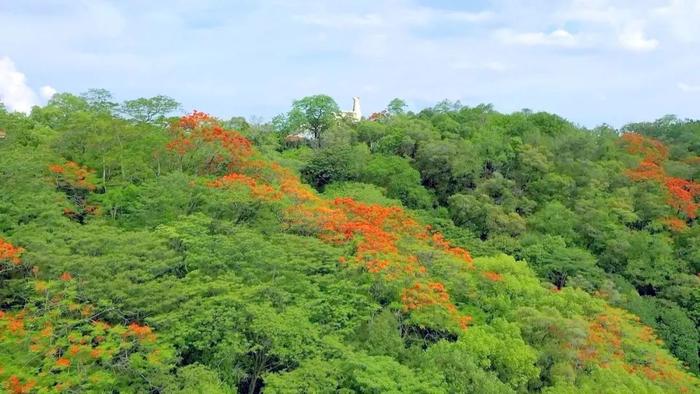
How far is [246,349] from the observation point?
12.8 meters

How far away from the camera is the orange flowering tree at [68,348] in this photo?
1114 cm

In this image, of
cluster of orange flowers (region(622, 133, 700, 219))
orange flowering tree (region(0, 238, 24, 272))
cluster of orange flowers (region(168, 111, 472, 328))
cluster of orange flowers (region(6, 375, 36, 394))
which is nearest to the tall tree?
cluster of orange flowers (region(168, 111, 472, 328))

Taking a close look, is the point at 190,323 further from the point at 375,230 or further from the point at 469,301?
the point at 469,301

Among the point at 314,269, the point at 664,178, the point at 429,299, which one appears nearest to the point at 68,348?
the point at 314,269

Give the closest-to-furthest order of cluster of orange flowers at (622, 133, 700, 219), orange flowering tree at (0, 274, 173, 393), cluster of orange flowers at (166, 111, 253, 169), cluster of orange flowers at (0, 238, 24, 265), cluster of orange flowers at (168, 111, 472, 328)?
orange flowering tree at (0, 274, 173, 393) < cluster of orange flowers at (0, 238, 24, 265) < cluster of orange flowers at (168, 111, 472, 328) < cluster of orange flowers at (166, 111, 253, 169) < cluster of orange flowers at (622, 133, 700, 219)

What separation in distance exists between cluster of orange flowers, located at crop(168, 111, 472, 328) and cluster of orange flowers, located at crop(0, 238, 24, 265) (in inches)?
249

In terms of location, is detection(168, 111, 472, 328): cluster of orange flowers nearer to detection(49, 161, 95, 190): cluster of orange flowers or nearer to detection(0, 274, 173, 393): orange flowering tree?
detection(49, 161, 95, 190): cluster of orange flowers

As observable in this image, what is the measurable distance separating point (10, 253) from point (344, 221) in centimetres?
906

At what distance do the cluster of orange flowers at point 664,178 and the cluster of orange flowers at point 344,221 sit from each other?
52.6 ft

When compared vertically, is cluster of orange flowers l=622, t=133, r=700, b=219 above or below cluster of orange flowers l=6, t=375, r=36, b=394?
above

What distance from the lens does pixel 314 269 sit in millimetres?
15734

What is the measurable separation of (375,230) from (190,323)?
22.8ft

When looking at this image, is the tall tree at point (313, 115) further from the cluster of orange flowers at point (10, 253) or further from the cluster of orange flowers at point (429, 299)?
the cluster of orange flowers at point (10, 253)

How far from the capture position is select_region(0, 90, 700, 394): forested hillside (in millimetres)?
12656
